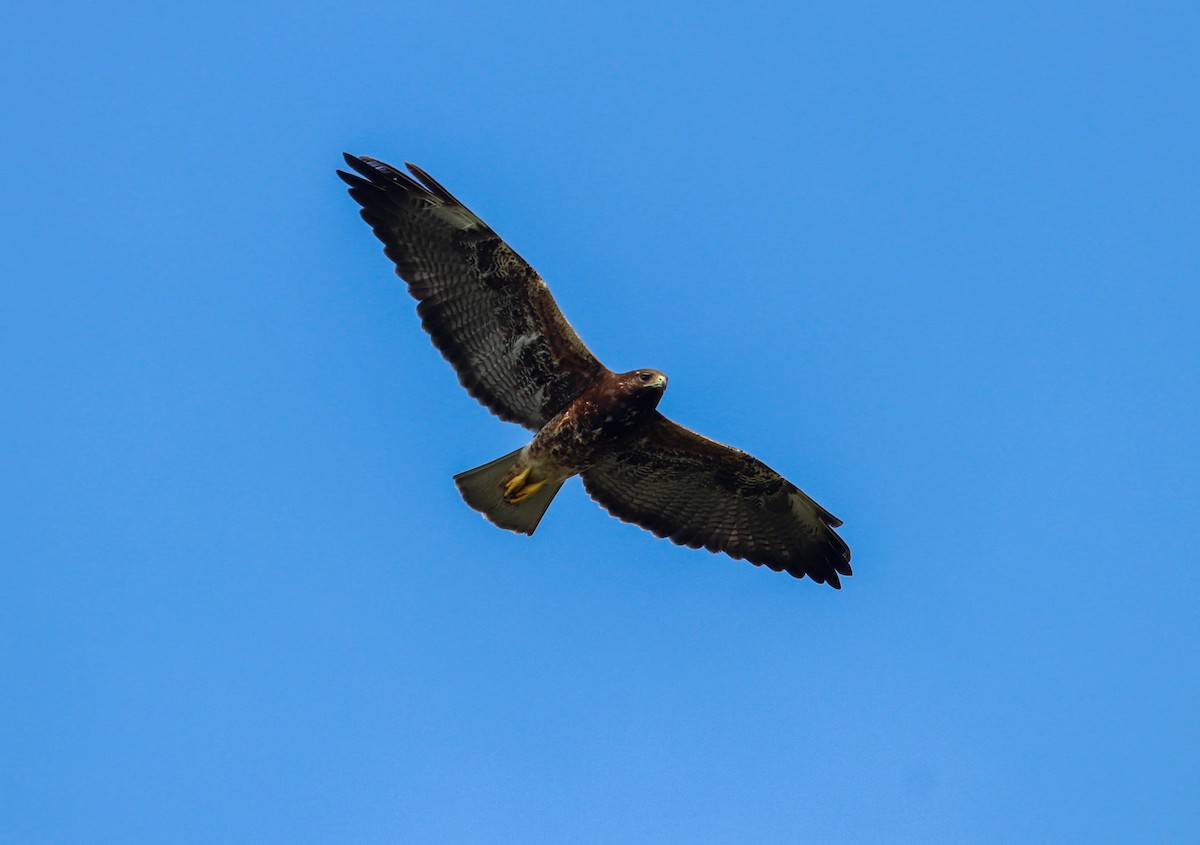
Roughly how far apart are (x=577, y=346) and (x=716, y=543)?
9.10 feet

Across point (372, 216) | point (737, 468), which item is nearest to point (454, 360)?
point (372, 216)

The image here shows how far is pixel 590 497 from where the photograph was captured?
13.6m

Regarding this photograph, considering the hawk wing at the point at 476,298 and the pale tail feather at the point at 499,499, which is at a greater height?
the hawk wing at the point at 476,298

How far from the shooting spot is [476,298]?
12391 mm

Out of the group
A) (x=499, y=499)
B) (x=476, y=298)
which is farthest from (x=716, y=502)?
(x=476, y=298)

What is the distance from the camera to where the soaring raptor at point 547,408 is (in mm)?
12195

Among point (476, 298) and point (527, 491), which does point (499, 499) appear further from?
point (476, 298)

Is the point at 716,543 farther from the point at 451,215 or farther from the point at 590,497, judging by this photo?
the point at 451,215

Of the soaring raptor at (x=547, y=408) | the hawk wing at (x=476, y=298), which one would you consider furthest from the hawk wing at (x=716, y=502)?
the hawk wing at (x=476, y=298)

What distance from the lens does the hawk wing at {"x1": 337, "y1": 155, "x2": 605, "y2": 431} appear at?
12148 mm

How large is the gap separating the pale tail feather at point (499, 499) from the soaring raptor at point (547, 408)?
1 centimetres

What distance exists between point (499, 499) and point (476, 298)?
2.00 metres

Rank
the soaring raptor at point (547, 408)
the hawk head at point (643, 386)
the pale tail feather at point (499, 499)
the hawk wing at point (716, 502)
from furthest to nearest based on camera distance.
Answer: the hawk wing at point (716, 502) → the pale tail feather at point (499, 499) → the soaring raptor at point (547, 408) → the hawk head at point (643, 386)

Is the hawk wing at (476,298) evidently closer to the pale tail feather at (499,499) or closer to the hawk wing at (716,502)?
the pale tail feather at (499,499)
